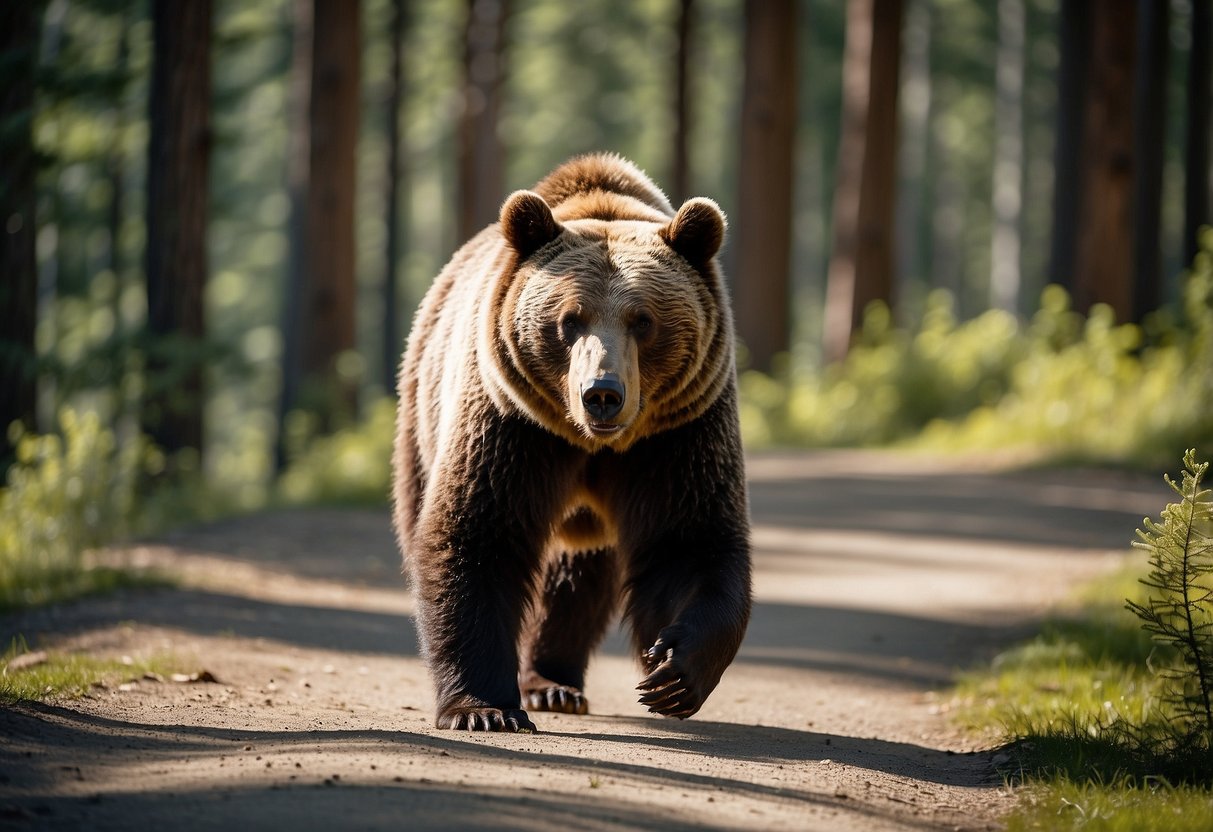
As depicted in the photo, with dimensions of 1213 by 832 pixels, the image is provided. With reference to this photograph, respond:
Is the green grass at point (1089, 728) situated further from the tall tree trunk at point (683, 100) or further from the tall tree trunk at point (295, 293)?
the tall tree trunk at point (683, 100)

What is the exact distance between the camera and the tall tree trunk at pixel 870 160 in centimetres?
2209

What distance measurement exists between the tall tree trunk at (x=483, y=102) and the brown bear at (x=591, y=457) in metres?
17.9

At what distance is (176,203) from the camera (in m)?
12.7

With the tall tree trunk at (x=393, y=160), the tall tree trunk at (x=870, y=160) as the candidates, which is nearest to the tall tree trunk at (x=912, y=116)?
the tall tree trunk at (x=870, y=160)

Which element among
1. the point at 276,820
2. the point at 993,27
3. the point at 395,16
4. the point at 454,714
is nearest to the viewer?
the point at 276,820

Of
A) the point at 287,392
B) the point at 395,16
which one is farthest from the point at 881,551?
the point at 395,16

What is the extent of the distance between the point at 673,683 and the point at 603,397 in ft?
3.44

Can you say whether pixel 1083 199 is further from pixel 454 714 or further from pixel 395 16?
pixel 454 714

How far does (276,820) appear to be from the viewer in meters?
3.34

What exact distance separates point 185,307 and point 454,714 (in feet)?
28.7

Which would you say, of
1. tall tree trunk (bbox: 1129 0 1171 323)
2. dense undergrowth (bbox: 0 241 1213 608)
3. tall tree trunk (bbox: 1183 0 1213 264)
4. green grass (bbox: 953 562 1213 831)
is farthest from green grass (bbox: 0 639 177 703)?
tall tree trunk (bbox: 1183 0 1213 264)

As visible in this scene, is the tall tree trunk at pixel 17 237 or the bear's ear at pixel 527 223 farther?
the tall tree trunk at pixel 17 237

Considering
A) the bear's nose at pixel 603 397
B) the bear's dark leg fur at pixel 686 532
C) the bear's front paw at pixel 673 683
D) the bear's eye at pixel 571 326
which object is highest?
the bear's eye at pixel 571 326

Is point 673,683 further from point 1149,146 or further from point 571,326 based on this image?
point 1149,146
